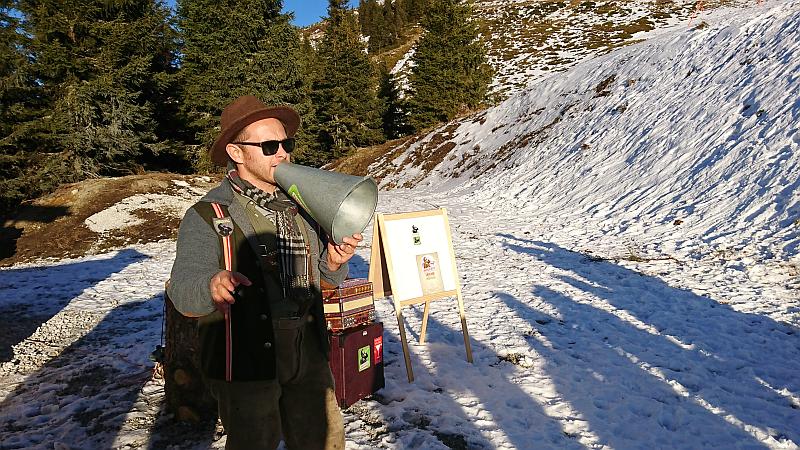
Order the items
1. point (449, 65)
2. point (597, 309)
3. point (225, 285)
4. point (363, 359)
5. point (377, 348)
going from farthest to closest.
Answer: point (449, 65) < point (597, 309) < point (377, 348) < point (363, 359) < point (225, 285)

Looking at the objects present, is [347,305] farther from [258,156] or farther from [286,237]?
[258,156]

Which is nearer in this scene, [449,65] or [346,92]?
[449,65]

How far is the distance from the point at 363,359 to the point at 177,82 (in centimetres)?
2529

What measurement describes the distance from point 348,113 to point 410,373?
111ft

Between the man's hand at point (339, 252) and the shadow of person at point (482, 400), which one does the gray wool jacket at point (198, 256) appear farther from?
the shadow of person at point (482, 400)

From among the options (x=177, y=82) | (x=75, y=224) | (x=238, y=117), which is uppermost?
(x=177, y=82)

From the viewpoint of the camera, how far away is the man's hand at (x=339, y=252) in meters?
2.20

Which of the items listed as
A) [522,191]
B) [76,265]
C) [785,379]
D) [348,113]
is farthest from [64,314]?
[348,113]

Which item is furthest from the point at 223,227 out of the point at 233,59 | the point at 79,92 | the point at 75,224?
the point at 233,59

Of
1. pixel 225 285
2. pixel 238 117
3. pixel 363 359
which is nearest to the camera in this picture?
pixel 225 285

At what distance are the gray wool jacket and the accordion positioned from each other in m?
2.39

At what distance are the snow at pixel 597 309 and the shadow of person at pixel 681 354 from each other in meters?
0.03

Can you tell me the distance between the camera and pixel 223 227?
2.04 metres

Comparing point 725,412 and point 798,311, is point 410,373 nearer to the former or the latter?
point 725,412
